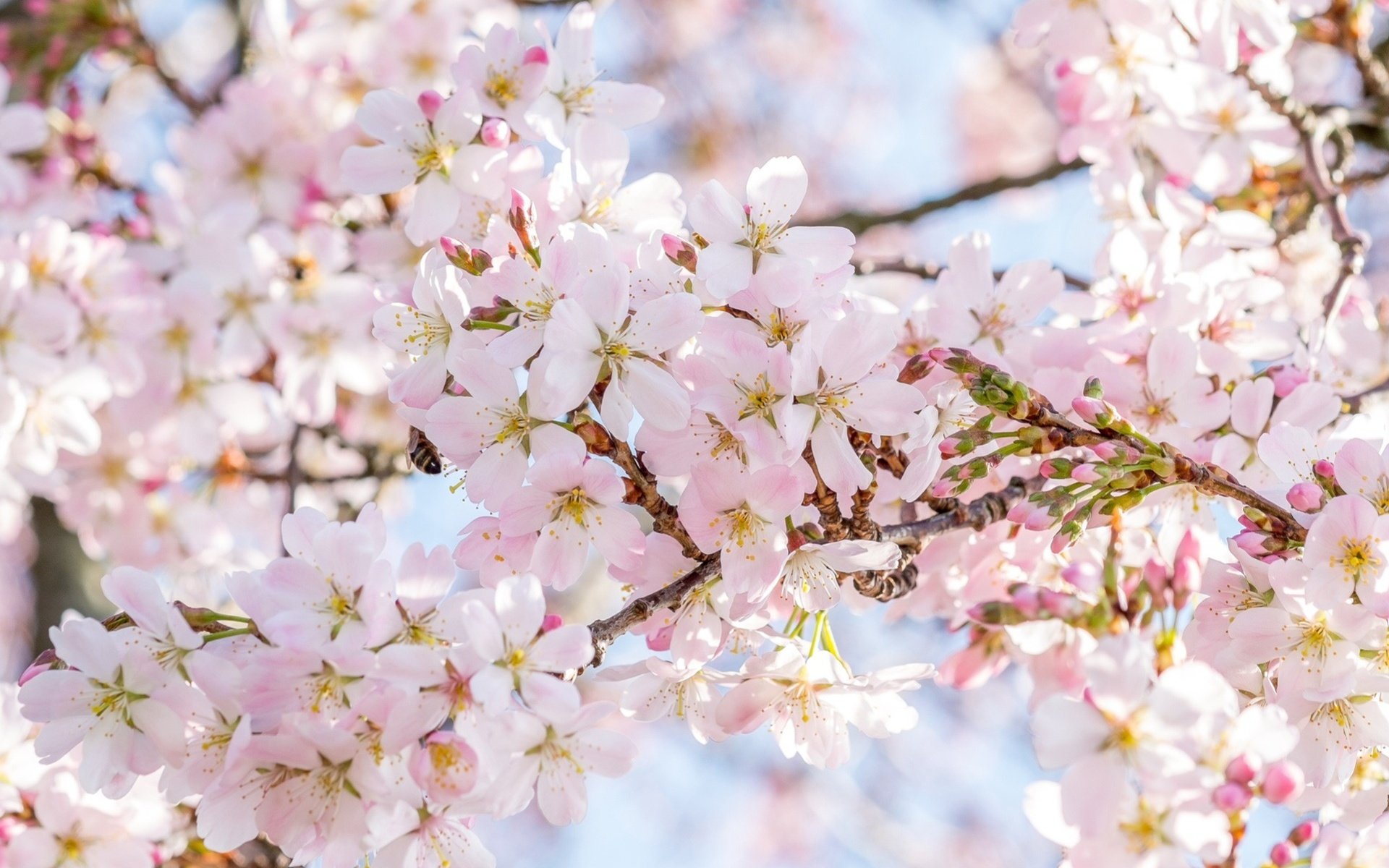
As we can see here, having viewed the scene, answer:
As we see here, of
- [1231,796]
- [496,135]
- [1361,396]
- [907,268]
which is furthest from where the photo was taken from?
[907,268]

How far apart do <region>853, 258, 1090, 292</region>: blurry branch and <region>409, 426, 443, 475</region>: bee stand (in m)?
0.92

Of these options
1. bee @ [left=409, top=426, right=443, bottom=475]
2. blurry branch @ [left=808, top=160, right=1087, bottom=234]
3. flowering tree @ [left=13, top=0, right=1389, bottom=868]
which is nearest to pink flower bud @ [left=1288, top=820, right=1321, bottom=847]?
flowering tree @ [left=13, top=0, right=1389, bottom=868]

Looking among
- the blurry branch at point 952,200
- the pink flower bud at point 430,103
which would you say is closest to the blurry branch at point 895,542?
the pink flower bud at point 430,103

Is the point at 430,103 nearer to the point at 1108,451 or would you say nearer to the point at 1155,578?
the point at 1108,451

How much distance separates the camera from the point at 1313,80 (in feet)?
9.12

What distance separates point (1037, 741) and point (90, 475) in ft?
8.64

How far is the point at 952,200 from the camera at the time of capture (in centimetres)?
251

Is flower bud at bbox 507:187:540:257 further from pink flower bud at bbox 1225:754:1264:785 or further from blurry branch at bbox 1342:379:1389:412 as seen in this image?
blurry branch at bbox 1342:379:1389:412

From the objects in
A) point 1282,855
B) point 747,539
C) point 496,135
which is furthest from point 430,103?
point 1282,855

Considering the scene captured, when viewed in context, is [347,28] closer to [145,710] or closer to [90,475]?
[90,475]

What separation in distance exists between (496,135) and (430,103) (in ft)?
0.43

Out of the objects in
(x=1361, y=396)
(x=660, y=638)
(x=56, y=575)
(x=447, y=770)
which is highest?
(x=447, y=770)

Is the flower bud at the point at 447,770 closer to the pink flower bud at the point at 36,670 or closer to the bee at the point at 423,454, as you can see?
the bee at the point at 423,454

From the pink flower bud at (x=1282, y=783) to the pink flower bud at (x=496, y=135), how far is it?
1.13 meters
